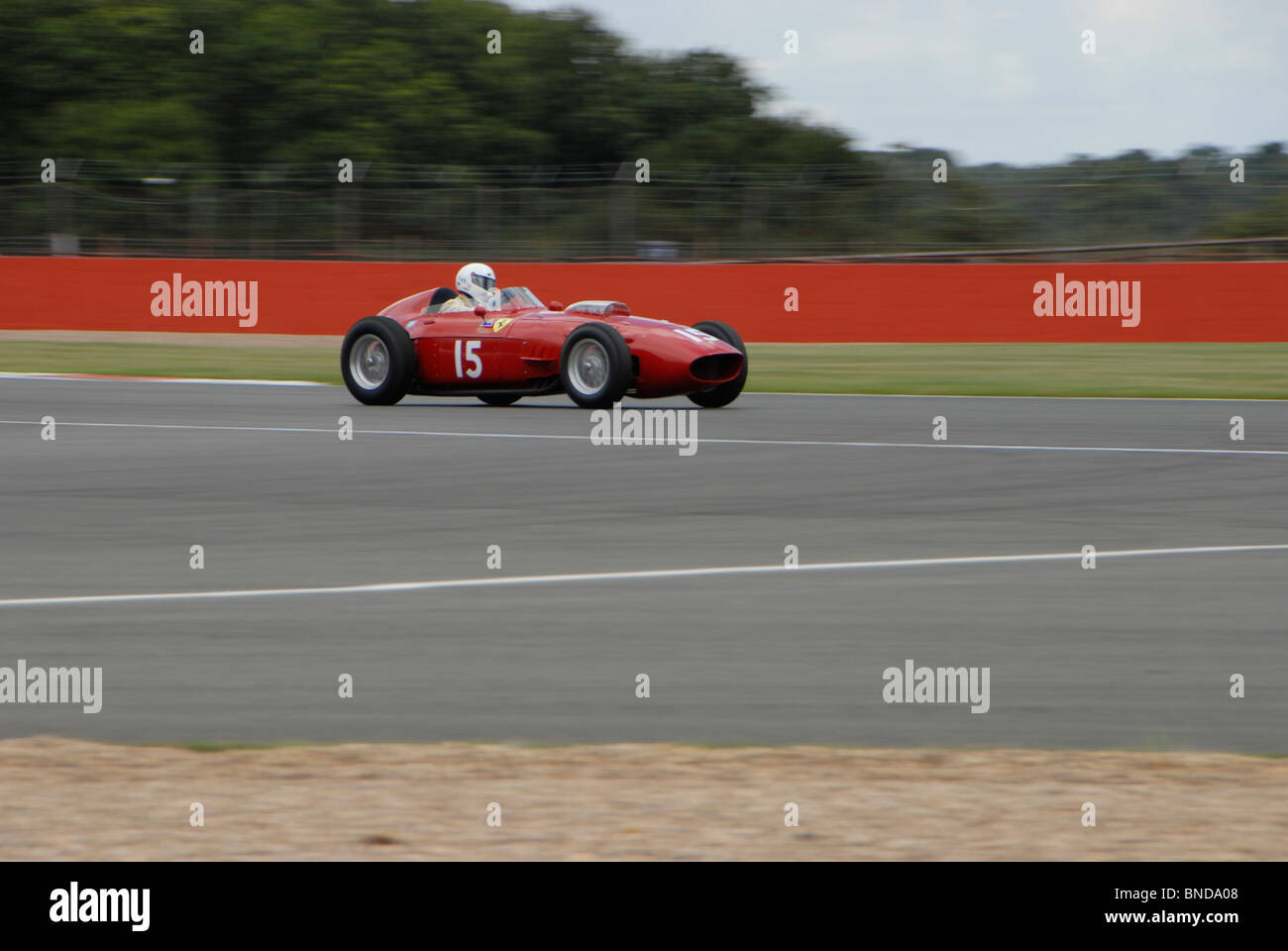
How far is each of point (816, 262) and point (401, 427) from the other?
15939mm

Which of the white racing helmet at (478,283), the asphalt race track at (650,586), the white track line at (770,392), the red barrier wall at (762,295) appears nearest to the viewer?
the asphalt race track at (650,586)

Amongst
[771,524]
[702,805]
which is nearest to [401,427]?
[771,524]

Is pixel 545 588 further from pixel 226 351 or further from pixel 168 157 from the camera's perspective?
pixel 168 157

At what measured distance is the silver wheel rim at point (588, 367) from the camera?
1515 centimetres

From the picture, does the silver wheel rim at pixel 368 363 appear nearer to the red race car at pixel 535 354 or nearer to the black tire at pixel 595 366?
the red race car at pixel 535 354

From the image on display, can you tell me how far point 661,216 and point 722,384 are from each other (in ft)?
47.7

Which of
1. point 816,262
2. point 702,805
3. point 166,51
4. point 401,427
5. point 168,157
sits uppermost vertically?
point 166,51

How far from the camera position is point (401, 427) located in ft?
47.5

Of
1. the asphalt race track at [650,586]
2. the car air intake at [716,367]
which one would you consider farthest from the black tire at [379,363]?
the car air intake at [716,367]

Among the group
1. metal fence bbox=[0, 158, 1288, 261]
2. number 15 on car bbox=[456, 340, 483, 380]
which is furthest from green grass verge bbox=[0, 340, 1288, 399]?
number 15 on car bbox=[456, 340, 483, 380]

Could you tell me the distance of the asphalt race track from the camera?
548cm

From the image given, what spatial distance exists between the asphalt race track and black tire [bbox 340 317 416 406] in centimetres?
251

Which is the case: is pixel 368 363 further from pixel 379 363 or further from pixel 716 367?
pixel 716 367

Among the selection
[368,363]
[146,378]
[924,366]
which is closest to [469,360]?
[368,363]
